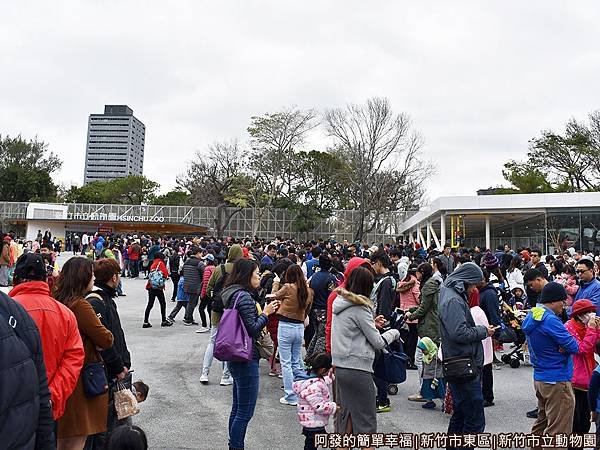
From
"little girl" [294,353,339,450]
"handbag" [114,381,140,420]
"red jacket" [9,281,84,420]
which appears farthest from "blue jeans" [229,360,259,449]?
"red jacket" [9,281,84,420]

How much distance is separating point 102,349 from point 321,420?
1.86 meters

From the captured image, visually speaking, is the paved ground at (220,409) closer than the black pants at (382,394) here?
Yes

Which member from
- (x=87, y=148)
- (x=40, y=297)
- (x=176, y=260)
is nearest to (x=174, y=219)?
(x=176, y=260)

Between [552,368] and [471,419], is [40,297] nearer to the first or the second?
[471,419]

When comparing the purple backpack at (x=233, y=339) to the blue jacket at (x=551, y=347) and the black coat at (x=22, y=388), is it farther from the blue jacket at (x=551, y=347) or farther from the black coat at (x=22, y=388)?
the blue jacket at (x=551, y=347)

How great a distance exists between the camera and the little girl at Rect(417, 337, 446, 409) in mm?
5844

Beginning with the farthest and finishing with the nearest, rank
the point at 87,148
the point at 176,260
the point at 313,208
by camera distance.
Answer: the point at 87,148 < the point at 313,208 < the point at 176,260

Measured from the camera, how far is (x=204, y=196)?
1671 inches

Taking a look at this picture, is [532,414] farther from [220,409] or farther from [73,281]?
[73,281]

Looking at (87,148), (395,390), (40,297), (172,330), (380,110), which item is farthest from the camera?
(87,148)

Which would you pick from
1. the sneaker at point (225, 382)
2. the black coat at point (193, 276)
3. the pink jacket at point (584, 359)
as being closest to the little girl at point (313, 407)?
the pink jacket at point (584, 359)

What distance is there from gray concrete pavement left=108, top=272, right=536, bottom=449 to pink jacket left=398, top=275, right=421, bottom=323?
3.55ft

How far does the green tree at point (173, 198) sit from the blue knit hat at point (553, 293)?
154 feet

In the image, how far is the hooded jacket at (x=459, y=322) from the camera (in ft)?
13.3
